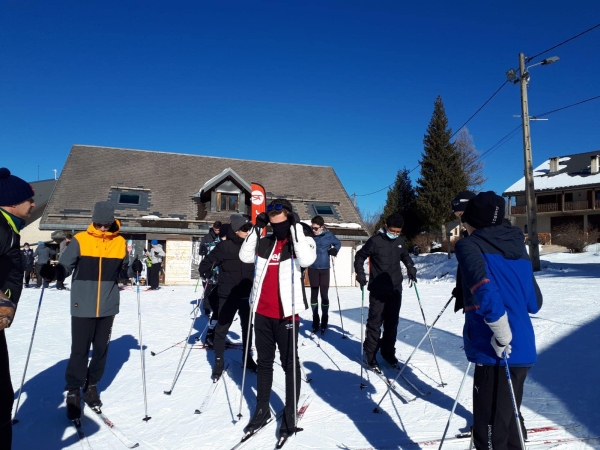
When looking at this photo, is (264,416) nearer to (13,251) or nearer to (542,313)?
(13,251)

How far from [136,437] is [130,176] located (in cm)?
1978

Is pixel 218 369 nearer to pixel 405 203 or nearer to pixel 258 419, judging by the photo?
pixel 258 419

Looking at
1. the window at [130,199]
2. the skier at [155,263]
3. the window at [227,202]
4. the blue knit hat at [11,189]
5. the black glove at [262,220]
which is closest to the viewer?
the blue knit hat at [11,189]

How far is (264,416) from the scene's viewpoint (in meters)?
3.73

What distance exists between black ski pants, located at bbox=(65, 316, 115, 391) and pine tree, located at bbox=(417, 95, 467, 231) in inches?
1318

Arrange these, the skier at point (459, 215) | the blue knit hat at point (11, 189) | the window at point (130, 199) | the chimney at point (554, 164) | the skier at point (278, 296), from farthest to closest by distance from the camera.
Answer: the chimney at point (554, 164) → the window at point (130, 199) → the skier at point (278, 296) → the skier at point (459, 215) → the blue knit hat at point (11, 189)

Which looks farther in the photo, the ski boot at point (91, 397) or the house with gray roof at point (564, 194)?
the house with gray roof at point (564, 194)

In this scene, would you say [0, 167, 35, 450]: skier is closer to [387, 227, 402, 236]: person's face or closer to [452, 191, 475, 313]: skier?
[452, 191, 475, 313]: skier

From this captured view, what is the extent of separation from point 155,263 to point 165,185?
26.6 ft

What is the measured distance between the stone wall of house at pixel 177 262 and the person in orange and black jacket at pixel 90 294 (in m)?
14.8

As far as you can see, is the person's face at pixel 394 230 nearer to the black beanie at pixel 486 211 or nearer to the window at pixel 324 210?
the black beanie at pixel 486 211

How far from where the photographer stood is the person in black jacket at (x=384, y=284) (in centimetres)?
531

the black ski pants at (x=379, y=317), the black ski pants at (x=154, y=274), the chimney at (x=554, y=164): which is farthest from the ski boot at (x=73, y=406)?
the chimney at (x=554, y=164)

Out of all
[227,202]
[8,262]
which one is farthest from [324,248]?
[227,202]
